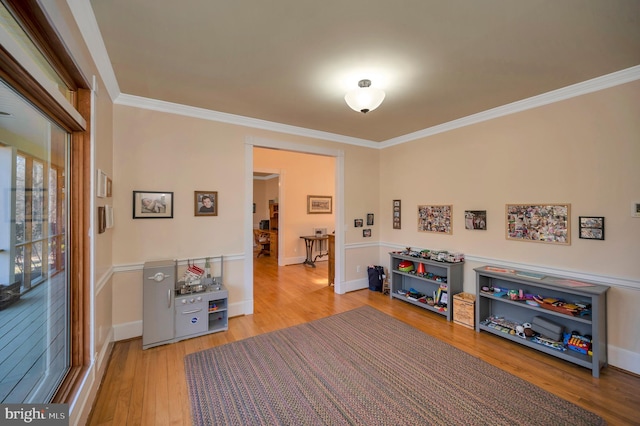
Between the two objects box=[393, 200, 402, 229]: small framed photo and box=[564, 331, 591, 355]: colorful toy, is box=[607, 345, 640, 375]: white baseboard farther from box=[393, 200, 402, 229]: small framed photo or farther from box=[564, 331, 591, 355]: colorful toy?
box=[393, 200, 402, 229]: small framed photo

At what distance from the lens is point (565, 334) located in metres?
2.70

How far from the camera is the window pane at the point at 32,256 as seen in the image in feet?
3.70

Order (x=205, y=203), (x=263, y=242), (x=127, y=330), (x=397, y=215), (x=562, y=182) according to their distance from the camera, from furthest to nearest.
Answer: (x=263, y=242), (x=397, y=215), (x=205, y=203), (x=127, y=330), (x=562, y=182)

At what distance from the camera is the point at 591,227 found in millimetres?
2602

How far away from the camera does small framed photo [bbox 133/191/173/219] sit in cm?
298

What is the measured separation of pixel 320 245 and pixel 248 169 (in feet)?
14.1

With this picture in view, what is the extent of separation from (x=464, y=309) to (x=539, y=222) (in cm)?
135

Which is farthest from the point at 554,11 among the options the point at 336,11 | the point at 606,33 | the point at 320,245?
the point at 320,245

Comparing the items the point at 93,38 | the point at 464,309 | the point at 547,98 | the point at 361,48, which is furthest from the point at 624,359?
the point at 93,38

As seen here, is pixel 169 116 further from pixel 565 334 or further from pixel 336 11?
pixel 565 334

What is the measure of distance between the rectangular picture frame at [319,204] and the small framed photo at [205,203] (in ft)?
13.8

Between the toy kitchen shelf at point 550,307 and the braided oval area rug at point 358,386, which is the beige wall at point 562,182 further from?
the braided oval area rug at point 358,386

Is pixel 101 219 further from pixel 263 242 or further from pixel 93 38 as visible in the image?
pixel 263 242

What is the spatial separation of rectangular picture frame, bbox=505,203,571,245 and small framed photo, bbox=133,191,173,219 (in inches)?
164
